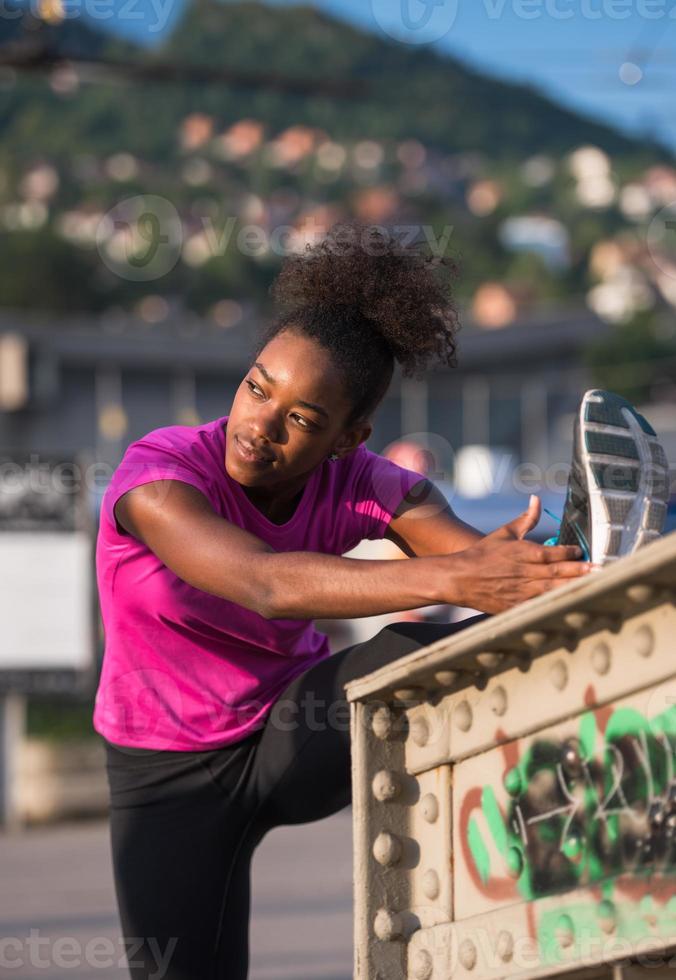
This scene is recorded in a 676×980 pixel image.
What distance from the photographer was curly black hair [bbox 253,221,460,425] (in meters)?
3.11

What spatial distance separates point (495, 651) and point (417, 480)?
1073mm

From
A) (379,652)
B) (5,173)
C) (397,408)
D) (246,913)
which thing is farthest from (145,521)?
(5,173)

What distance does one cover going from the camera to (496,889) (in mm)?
2453

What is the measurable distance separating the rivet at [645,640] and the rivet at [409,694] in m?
0.54

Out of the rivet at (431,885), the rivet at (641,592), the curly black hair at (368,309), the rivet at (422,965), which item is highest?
the curly black hair at (368,309)

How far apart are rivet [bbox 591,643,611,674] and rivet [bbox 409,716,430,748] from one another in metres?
0.46

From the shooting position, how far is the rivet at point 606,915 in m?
2.17

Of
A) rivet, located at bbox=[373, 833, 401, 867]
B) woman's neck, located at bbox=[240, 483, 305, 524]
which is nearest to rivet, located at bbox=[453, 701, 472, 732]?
rivet, located at bbox=[373, 833, 401, 867]

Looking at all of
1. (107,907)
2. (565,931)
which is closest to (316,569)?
(565,931)

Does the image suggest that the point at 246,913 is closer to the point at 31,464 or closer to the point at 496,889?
the point at 496,889

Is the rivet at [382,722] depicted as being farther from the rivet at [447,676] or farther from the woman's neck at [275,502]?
the woman's neck at [275,502]

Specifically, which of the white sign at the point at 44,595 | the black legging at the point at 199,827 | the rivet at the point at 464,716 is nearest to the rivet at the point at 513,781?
the rivet at the point at 464,716

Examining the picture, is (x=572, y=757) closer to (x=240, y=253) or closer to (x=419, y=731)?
(x=419, y=731)

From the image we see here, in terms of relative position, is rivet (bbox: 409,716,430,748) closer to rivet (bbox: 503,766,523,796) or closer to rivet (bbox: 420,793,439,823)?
rivet (bbox: 420,793,439,823)
